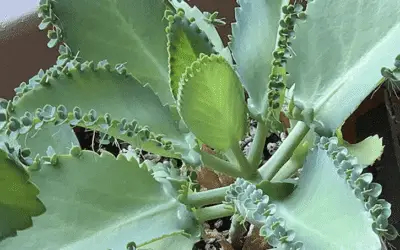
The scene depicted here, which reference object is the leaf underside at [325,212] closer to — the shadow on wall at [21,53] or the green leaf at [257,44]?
the green leaf at [257,44]

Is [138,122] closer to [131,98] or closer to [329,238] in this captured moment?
[131,98]

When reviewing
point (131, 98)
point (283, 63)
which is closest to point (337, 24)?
point (283, 63)

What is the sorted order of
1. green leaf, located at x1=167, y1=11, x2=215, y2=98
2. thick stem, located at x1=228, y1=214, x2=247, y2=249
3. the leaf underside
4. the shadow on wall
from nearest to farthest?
the leaf underside < green leaf, located at x1=167, y1=11, x2=215, y2=98 < thick stem, located at x1=228, y1=214, x2=247, y2=249 < the shadow on wall

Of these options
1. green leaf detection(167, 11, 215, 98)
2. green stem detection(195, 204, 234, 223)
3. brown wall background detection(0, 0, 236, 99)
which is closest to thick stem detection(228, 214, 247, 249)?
green stem detection(195, 204, 234, 223)

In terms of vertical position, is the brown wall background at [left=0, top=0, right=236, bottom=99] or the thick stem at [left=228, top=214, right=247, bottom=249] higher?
the brown wall background at [left=0, top=0, right=236, bottom=99]

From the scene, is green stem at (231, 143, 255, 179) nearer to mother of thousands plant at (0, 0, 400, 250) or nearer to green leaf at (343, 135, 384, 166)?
mother of thousands plant at (0, 0, 400, 250)

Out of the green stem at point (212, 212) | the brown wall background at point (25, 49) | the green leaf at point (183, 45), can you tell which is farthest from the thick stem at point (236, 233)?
the brown wall background at point (25, 49)

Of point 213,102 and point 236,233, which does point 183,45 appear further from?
point 236,233
